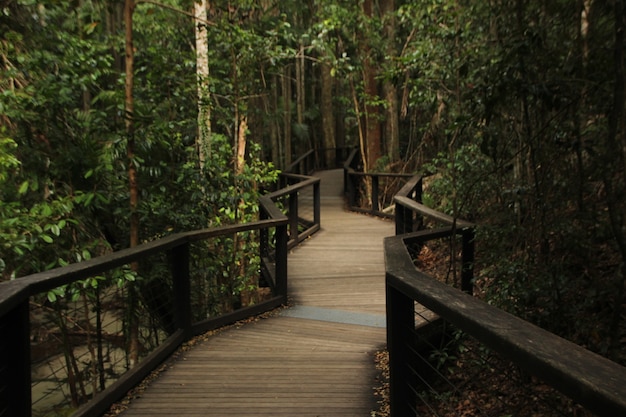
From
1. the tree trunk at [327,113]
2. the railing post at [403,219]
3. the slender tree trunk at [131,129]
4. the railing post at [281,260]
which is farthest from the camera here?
the tree trunk at [327,113]

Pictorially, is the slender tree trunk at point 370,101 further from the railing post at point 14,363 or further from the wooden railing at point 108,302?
the railing post at point 14,363

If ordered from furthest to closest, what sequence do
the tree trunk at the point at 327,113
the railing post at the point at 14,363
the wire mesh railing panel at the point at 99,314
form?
the tree trunk at the point at 327,113
the wire mesh railing panel at the point at 99,314
the railing post at the point at 14,363

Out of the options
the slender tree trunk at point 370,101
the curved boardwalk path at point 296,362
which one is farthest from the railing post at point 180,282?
the slender tree trunk at point 370,101

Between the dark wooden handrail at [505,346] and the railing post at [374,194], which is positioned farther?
the railing post at [374,194]

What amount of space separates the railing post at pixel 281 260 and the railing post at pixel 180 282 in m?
1.53

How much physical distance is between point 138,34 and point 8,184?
6273 mm

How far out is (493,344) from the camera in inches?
65.4

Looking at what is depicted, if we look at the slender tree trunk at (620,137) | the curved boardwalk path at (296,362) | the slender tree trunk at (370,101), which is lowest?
the curved boardwalk path at (296,362)

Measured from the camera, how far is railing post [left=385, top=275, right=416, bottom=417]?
8.80ft

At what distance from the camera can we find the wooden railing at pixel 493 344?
1.23 meters

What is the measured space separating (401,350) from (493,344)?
42.6 inches

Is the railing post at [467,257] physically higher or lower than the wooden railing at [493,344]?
lower

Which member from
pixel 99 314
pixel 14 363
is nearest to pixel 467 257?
pixel 99 314

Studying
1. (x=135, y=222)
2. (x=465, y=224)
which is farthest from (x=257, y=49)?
(x=465, y=224)
